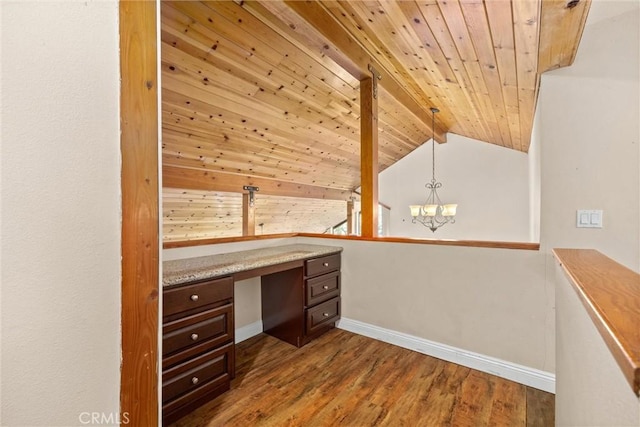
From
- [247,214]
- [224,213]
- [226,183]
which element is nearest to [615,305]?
[226,183]

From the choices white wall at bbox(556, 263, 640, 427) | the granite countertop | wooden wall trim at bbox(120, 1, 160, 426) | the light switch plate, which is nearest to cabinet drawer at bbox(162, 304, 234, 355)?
the granite countertop

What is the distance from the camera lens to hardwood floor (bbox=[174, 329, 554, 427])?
1703 millimetres

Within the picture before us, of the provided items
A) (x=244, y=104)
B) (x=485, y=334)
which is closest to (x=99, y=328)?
(x=485, y=334)

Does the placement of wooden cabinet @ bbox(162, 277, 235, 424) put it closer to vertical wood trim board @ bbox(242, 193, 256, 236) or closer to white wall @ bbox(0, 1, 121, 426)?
A: white wall @ bbox(0, 1, 121, 426)

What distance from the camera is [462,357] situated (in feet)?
7.40

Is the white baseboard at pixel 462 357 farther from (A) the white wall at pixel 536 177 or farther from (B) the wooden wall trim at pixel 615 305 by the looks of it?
(B) the wooden wall trim at pixel 615 305

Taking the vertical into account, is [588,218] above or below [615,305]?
above

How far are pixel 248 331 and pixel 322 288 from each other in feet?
2.66

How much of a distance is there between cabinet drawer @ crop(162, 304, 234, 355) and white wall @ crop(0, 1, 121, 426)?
0.91 meters

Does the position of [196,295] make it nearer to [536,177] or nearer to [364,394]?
[364,394]

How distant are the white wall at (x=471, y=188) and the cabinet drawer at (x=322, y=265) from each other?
366 centimetres

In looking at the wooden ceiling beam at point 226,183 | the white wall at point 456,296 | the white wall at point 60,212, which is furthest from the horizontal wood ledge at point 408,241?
the white wall at point 60,212

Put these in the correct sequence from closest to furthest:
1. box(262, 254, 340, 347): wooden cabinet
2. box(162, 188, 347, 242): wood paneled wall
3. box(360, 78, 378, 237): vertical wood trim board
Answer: box(262, 254, 340, 347): wooden cabinet < box(360, 78, 378, 237): vertical wood trim board < box(162, 188, 347, 242): wood paneled wall

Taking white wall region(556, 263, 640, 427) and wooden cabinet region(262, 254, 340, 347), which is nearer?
white wall region(556, 263, 640, 427)
